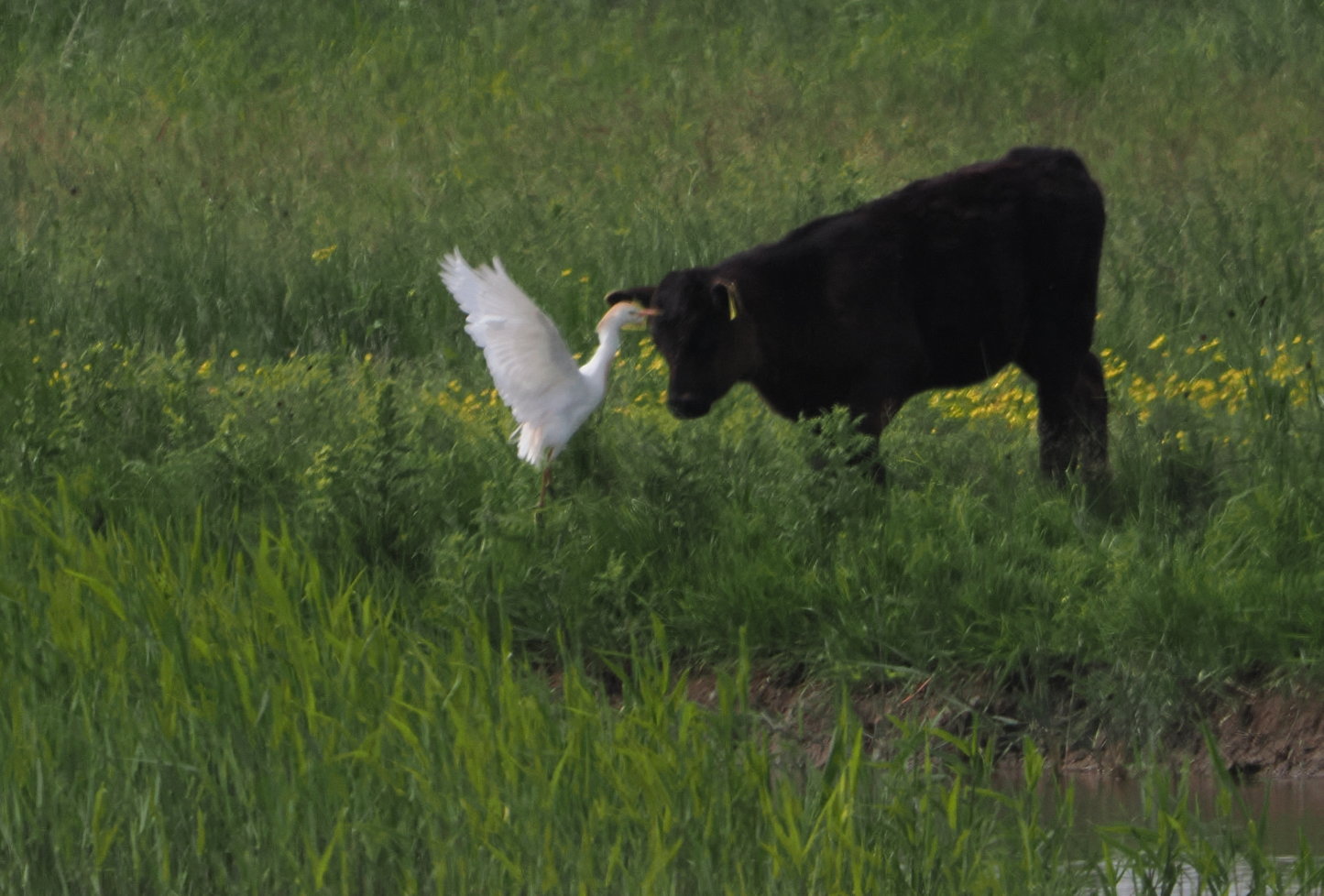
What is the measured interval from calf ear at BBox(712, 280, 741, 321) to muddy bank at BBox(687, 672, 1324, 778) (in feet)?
4.46

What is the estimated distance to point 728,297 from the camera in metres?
6.71

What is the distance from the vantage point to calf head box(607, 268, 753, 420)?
666 cm

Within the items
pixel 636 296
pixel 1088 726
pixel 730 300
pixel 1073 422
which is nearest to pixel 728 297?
pixel 730 300

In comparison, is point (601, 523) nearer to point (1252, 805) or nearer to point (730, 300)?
point (730, 300)

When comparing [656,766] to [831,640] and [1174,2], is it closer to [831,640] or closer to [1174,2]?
[831,640]

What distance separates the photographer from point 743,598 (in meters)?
6.01

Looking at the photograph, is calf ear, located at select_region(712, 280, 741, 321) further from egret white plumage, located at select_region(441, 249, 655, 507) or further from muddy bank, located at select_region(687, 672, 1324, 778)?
muddy bank, located at select_region(687, 672, 1324, 778)

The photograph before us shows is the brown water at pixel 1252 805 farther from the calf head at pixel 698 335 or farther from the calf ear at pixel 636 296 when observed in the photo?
the calf ear at pixel 636 296

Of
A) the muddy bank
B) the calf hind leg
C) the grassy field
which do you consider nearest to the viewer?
the grassy field

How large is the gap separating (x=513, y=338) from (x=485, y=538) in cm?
59

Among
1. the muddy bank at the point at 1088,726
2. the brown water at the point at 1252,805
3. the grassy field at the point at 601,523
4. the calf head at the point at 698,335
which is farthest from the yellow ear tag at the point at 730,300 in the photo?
the brown water at the point at 1252,805

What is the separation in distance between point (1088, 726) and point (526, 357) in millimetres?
1895

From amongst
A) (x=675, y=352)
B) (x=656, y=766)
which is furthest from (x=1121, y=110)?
(x=656, y=766)

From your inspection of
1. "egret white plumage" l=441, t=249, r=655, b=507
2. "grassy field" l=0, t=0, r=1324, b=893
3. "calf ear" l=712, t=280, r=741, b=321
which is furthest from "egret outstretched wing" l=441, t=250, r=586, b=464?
"calf ear" l=712, t=280, r=741, b=321
